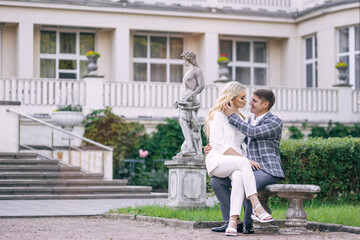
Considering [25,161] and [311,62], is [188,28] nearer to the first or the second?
[311,62]

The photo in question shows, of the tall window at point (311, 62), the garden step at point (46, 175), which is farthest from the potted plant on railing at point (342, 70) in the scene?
the garden step at point (46, 175)

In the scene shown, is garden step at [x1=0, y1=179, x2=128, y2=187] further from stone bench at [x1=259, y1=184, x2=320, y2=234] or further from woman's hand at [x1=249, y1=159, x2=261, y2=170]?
woman's hand at [x1=249, y1=159, x2=261, y2=170]

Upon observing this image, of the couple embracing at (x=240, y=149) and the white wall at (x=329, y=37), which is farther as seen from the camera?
the white wall at (x=329, y=37)

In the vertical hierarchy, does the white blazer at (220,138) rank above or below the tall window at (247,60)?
below

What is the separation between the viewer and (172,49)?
27.3 meters

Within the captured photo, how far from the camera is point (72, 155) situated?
742 inches

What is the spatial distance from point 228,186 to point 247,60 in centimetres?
Result: 1947

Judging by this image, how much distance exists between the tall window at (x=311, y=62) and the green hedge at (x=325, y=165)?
13.7 metres

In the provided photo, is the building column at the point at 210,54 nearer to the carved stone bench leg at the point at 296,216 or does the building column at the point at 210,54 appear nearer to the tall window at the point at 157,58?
the tall window at the point at 157,58

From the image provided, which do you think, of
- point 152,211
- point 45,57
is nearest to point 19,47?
point 45,57

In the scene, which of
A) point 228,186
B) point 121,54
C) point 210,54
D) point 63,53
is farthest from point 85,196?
point 210,54

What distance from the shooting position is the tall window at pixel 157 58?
2678cm

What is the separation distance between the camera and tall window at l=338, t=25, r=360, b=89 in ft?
81.9

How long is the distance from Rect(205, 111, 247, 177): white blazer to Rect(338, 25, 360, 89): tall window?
16775mm
